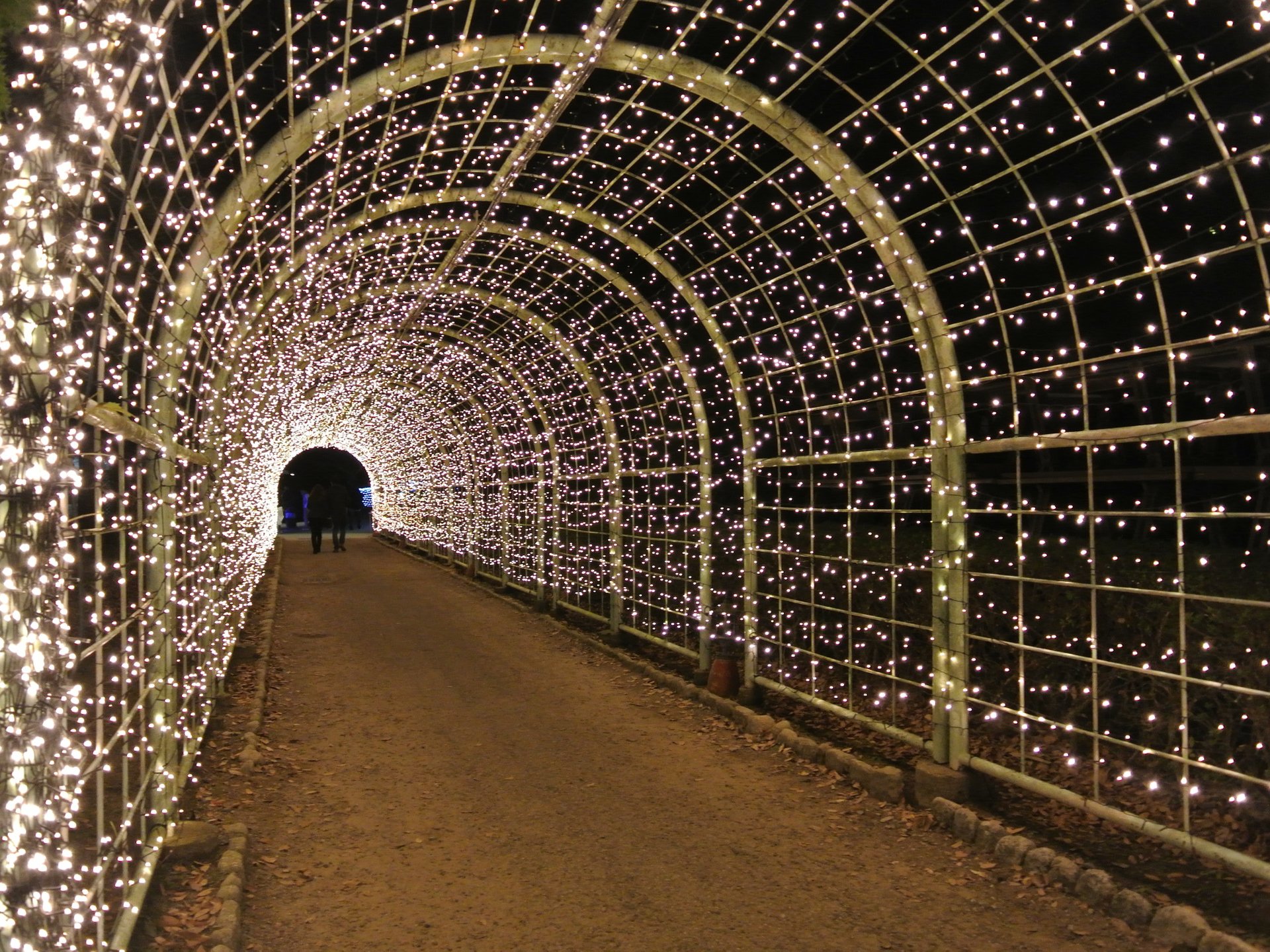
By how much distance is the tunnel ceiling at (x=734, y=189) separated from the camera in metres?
4.60

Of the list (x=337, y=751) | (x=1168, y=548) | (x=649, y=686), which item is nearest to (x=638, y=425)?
(x=649, y=686)

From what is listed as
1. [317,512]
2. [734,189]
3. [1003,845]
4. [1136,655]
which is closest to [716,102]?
[734,189]

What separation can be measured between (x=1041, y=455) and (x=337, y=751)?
693cm

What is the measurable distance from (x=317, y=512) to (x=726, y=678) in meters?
18.0

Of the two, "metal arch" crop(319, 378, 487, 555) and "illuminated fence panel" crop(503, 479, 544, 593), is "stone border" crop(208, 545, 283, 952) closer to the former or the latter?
"illuminated fence panel" crop(503, 479, 544, 593)

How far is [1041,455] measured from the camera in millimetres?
9469

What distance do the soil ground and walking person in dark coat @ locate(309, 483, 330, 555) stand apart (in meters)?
15.5

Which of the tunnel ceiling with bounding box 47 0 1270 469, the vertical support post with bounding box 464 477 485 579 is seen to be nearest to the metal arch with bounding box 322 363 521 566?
the vertical support post with bounding box 464 477 485 579

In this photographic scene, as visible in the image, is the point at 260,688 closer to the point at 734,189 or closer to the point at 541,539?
the point at 541,539

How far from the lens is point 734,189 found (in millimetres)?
7203

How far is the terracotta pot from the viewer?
8172 mm

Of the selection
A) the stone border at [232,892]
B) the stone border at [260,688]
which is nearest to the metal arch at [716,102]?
the stone border at [232,892]

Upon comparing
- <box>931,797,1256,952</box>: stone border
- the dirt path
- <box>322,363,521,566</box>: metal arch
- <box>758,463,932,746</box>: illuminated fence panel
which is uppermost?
<box>322,363,521,566</box>: metal arch

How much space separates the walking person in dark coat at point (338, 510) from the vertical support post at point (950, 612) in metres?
21.1
